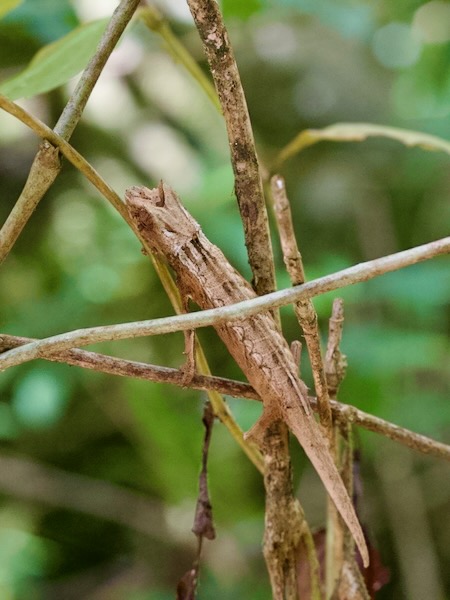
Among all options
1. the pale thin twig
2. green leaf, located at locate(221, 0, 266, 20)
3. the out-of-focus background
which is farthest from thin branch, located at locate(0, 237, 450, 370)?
the out-of-focus background

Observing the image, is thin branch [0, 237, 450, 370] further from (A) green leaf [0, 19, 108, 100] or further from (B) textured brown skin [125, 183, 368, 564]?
(A) green leaf [0, 19, 108, 100]

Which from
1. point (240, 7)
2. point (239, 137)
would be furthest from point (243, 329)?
point (240, 7)

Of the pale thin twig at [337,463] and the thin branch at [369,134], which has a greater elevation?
the thin branch at [369,134]

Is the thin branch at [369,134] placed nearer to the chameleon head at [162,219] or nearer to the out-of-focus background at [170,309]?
the chameleon head at [162,219]

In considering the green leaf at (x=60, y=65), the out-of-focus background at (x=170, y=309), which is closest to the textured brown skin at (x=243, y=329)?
the green leaf at (x=60, y=65)

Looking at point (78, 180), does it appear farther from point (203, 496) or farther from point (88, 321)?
point (203, 496)

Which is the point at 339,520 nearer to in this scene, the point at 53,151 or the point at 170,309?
the point at 53,151
